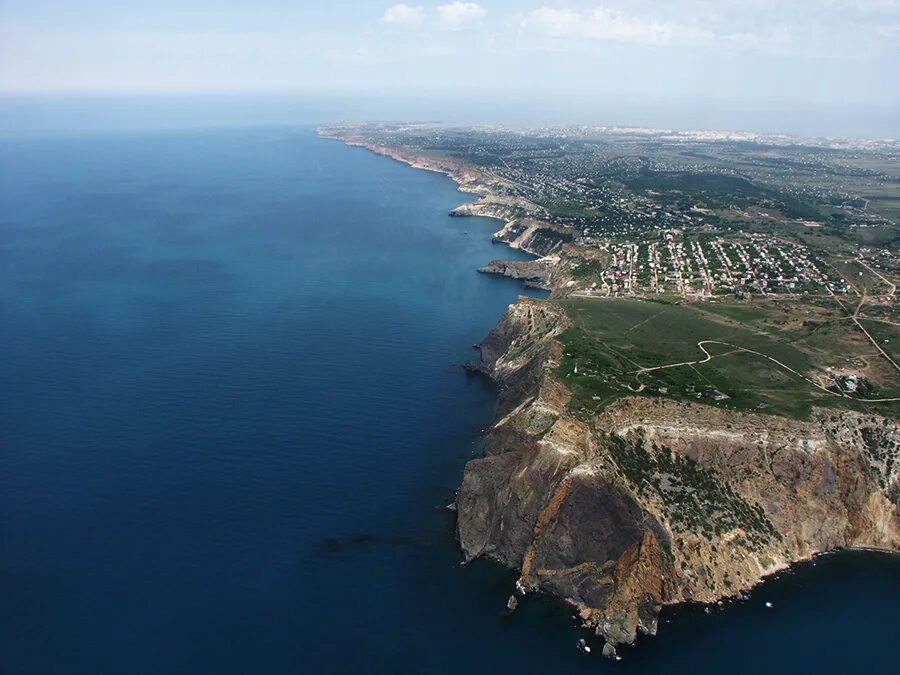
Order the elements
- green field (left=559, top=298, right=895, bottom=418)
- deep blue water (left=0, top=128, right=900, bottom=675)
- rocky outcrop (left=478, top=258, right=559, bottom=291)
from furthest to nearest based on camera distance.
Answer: rocky outcrop (left=478, top=258, right=559, bottom=291)
green field (left=559, top=298, right=895, bottom=418)
deep blue water (left=0, top=128, right=900, bottom=675)

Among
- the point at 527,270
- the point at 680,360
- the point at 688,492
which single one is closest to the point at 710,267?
the point at 527,270

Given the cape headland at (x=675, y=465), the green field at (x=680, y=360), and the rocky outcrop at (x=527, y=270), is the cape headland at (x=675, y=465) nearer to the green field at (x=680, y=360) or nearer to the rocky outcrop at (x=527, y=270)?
the green field at (x=680, y=360)

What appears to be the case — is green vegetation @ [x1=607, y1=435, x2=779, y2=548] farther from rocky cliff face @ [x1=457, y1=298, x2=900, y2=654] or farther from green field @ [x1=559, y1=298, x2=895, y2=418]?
green field @ [x1=559, y1=298, x2=895, y2=418]

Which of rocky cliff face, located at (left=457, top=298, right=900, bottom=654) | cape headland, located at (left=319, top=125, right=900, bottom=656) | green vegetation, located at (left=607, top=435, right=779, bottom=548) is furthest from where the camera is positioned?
green vegetation, located at (left=607, top=435, right=779, bottom=548)

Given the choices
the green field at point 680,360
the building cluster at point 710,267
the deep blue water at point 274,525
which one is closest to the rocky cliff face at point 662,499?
the green field at point 680,360

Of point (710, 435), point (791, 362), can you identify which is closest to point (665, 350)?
point (791, 362)

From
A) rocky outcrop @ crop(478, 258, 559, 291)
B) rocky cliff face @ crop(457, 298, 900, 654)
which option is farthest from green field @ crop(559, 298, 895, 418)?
rocky outcrop @ crop(478, 258, 559, 291)
